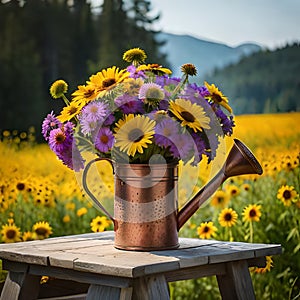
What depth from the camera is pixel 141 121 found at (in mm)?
1981

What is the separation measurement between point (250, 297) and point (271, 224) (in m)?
0.92

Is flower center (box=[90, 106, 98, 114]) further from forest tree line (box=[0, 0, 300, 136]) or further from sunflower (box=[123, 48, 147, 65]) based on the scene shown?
forest tree line (box=[0, 0, 300, 136])

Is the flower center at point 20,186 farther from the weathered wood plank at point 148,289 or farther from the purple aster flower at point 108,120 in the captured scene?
the weathered wood plank at point 148,289

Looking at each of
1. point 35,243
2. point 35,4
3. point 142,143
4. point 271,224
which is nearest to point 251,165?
point 142,143

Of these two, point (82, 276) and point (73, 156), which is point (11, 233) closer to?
point (73, 156)

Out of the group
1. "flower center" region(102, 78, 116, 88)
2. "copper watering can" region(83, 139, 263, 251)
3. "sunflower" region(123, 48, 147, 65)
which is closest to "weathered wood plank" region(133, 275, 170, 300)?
"copper watering can" region(83, 139, 263, 251)

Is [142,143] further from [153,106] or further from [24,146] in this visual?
[24,146]

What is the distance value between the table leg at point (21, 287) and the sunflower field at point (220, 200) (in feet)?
2.27

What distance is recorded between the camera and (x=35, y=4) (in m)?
3.31

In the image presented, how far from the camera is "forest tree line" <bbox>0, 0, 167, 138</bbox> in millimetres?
3246

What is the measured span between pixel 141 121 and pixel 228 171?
0.29 meters

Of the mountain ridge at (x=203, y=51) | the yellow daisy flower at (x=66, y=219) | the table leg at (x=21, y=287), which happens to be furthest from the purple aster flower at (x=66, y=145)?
the mountain ridge at (x=203, y=51)

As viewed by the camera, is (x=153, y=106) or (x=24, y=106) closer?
(x=153, y=106)

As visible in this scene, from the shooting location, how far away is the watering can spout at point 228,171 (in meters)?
2.07
